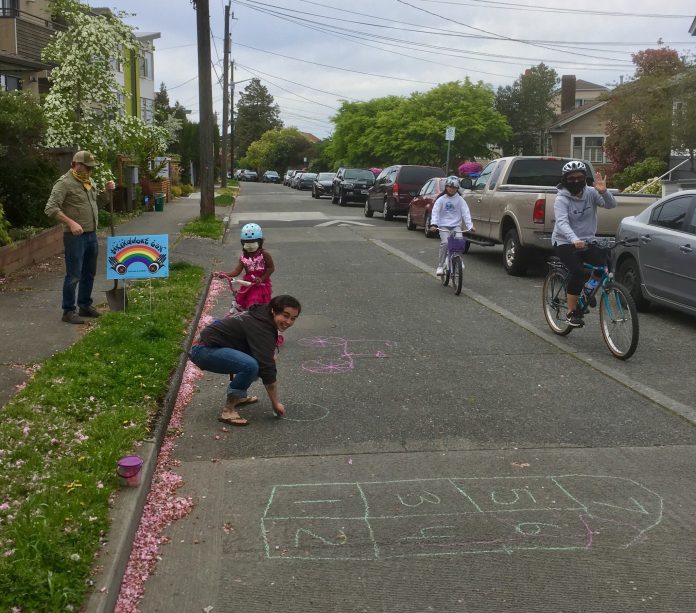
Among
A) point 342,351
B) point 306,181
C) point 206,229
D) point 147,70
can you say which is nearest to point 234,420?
point 342,351

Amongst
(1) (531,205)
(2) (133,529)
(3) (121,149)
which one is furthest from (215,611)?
(3) (121,149)

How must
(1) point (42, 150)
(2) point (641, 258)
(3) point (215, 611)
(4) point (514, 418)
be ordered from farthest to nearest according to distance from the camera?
(1) point (42, 150)
(2) point (641, 258)
(4) point (514, 418)
(3) point (215, 611)

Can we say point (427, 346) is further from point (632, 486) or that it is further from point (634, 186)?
point (634, 186)

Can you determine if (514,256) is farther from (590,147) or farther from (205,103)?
(590,147)

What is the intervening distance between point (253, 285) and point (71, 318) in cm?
237

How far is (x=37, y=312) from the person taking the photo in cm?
967

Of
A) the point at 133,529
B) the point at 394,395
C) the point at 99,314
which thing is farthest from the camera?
the point at 99,314

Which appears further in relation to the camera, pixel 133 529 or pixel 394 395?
pixel 394 395

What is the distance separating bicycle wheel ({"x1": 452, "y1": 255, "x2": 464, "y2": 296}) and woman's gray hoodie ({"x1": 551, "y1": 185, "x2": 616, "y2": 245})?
3.36 meters

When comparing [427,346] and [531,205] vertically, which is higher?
[531,205]

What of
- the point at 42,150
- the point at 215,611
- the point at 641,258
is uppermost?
the point at 42,150

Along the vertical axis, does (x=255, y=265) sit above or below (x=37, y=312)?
above

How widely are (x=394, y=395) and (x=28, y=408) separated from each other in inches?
111

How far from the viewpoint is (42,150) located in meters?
15.2
